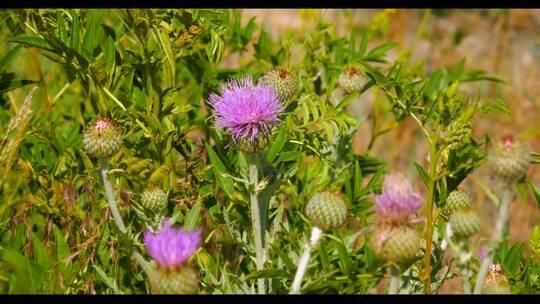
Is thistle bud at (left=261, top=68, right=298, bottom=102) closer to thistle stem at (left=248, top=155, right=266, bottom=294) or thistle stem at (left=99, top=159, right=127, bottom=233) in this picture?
thistle stem at (left=248, top=155, right=266, bottom=294)

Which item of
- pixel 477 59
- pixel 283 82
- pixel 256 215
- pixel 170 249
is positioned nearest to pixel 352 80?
pixel 283 82

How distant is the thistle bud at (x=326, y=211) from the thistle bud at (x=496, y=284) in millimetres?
439

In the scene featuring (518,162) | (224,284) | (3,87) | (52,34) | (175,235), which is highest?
(52,34)

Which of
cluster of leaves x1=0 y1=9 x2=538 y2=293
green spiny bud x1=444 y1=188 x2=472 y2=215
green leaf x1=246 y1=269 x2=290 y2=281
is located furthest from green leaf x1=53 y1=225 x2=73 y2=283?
green spiny bud x1=444 y1=188 x2=472 y2=215

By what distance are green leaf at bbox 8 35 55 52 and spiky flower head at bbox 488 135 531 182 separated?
4.49 ft

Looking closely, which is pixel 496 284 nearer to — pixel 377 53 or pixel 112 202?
pixel 112 202

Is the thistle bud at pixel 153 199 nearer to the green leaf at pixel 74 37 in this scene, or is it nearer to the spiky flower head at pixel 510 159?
the green leaf at pixel 74 37

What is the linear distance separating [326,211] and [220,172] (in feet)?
1.78

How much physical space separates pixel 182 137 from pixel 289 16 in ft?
17.7

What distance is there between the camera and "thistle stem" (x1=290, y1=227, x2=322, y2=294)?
179 cm

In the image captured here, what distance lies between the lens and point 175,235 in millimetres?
1708

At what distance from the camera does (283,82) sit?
7.75ft
